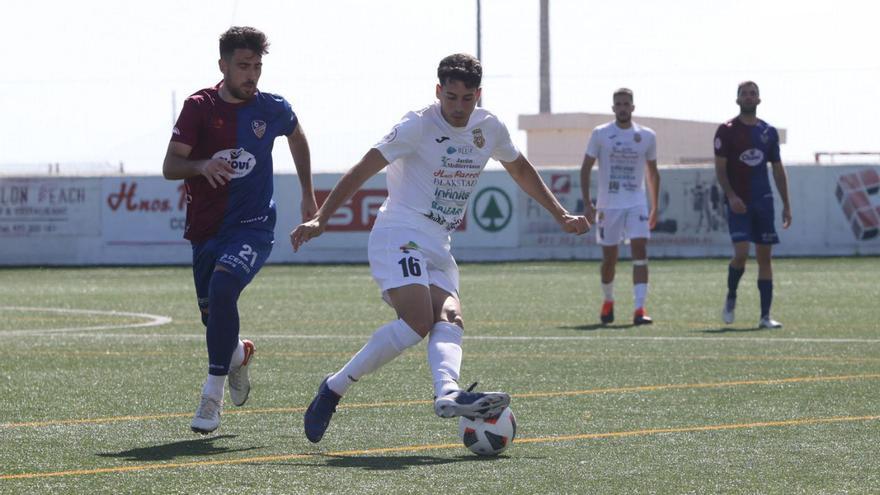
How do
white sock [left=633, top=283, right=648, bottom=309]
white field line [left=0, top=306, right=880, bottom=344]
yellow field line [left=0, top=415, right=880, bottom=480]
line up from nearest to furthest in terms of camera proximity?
yellow field line [left=0, top=415, right=880, bottom=480] → white field line [left=0, top=306, right=880, bottom=344] → white sock [left=633, top=283, right=648, bottom=309]

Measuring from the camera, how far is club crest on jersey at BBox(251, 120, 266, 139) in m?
7.84

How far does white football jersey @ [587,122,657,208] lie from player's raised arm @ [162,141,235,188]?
8.06 meters

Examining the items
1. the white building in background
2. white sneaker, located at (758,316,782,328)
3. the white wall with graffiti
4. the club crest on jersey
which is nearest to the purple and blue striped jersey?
the club crest on jersey

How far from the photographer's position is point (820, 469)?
6148mm

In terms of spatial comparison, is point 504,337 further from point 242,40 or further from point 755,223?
point 242,40

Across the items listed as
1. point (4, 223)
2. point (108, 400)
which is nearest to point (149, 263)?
point (4, 223)

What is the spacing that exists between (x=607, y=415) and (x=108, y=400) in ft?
9.03

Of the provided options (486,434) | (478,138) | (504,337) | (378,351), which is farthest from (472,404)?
(504,337)

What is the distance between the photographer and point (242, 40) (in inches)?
300

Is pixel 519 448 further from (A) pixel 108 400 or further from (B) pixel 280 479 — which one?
(A) pixel 108 400

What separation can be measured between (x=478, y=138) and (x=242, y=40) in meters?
1.21

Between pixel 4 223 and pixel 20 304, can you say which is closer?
pixel 20 304

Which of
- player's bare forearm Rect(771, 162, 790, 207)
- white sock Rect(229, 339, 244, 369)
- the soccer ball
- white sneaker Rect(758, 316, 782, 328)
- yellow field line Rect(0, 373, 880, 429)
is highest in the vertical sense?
player's bare forearm Rect(771, 162, 790, 207)

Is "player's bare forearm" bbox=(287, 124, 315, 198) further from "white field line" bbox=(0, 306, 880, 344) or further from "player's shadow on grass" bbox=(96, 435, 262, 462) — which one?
"white field line" bbox=(0, 306, 880, 344)
